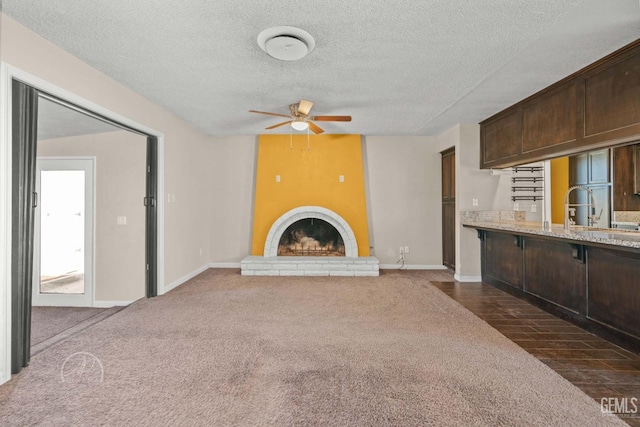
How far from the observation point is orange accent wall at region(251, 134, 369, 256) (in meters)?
5.99

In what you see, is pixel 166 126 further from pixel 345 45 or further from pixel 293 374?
pixel 293 374

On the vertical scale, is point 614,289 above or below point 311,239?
below

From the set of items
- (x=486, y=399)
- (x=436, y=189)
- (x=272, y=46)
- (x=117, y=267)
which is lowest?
(x=486, y=399)

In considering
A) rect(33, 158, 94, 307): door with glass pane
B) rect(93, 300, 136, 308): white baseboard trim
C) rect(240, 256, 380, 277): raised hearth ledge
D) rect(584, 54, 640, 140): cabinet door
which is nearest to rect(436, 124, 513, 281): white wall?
rect(240, 256, 380, 277): raised hearth ledge

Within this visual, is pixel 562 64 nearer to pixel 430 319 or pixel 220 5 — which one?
pixel 430 319

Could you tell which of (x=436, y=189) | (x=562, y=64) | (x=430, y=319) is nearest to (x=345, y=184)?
(x=436, y=189)

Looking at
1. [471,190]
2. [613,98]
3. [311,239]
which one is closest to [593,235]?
[613,98]

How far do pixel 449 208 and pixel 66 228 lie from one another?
234 inches

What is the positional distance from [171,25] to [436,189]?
5060mm

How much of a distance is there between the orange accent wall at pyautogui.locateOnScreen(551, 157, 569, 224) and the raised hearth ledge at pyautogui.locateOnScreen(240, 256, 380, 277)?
287 centimetres

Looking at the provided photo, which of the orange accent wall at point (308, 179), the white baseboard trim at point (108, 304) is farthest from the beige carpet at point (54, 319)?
the orange accent wall at point (308, 179)

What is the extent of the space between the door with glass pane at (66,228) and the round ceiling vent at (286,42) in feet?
11.3

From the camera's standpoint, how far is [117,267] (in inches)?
176

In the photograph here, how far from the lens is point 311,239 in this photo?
19.6ft
